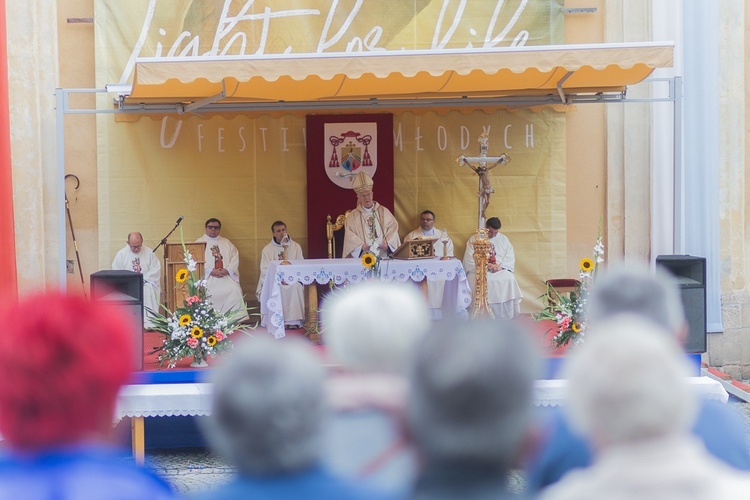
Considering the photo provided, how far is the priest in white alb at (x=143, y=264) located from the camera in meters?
10.8

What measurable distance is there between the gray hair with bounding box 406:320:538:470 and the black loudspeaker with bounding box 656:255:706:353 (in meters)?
5.57

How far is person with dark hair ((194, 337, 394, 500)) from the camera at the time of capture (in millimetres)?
1958

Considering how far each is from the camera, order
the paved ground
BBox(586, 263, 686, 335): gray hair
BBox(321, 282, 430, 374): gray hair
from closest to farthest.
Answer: BBox(321, 282, 430, 374): gray hair, BBox(586, 263, 686, 335): gray hair, the paved ground

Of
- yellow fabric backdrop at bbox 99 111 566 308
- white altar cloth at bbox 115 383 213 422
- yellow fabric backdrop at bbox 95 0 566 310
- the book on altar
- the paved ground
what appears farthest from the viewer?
yellow fabric backdrop at bbox 99 111 566 308

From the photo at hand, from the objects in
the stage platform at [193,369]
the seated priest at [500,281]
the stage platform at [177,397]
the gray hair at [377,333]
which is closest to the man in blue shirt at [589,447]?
the gray hair at [377,333]

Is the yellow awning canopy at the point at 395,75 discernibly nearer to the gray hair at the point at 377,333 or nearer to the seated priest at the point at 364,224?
the seated priest at the point at 364,224

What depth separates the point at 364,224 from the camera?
10.7 meters

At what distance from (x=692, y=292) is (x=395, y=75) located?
3.15m

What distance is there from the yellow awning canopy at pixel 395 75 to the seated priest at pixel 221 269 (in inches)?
66.9

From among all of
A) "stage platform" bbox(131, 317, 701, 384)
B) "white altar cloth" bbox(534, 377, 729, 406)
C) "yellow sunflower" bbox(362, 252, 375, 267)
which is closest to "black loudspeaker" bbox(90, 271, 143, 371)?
"stage platform" bbox(131, 317, 701, 384)

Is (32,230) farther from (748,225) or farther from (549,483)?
(549,483)

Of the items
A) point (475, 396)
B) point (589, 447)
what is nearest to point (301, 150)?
point (589, 447)

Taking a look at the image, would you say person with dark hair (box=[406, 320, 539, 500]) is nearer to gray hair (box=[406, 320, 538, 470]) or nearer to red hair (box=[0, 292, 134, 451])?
gray hair (box=[406, 320, 538, 470])

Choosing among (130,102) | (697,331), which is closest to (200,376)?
(697,331)
